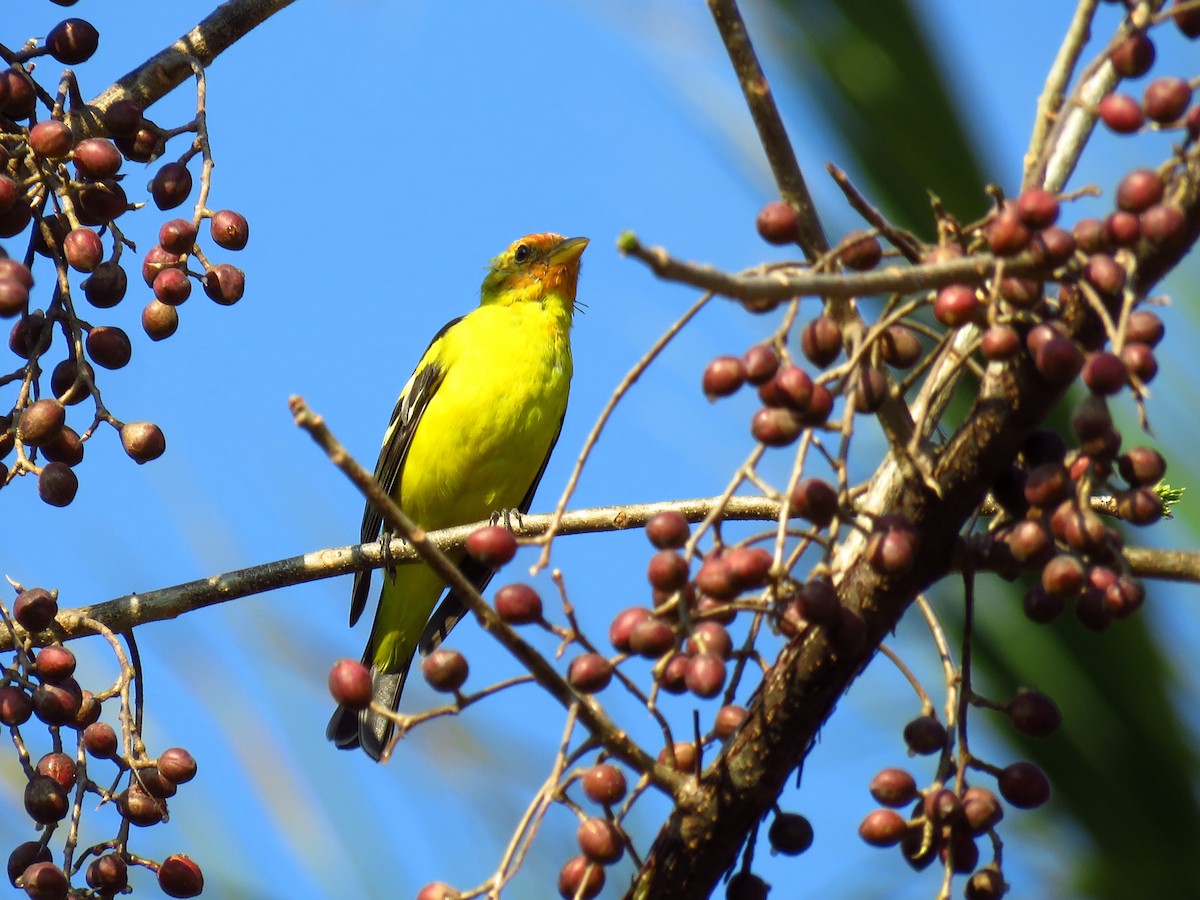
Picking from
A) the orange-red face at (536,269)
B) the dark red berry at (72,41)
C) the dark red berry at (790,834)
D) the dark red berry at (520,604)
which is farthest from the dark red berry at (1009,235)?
the orange-red face at (536,269)

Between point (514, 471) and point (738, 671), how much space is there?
4.48 meters

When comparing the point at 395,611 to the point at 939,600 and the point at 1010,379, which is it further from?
the point at 1010,379

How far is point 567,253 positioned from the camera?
690 centimetres

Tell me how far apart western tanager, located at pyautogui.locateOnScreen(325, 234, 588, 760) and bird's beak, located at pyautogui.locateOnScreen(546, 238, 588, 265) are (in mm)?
290

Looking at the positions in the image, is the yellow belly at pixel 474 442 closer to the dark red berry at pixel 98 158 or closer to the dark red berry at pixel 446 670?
the dark red berry at pixel 98 158

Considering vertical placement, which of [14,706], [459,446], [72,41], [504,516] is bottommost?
[14,706]

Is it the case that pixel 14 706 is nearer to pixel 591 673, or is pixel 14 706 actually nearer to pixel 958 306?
pixel 591 673

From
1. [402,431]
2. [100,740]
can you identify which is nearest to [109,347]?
[100,740]

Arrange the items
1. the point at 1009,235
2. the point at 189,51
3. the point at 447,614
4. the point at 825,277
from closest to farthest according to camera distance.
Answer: the point at 825,277, the point at 1009,235, the point at 189,51, the point at 447,614

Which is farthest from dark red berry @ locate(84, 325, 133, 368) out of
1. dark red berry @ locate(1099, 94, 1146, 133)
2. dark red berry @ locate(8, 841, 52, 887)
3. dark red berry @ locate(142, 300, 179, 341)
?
dark red berry @ locate(1099, 94, 1146, 133)

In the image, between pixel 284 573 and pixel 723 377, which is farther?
pixel 284 573

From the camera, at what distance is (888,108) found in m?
2.50

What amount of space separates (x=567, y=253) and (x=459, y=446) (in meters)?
1.32

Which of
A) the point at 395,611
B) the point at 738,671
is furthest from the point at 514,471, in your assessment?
the point at 738,671
